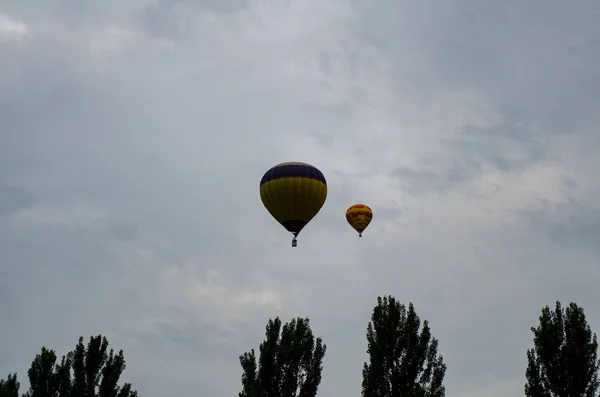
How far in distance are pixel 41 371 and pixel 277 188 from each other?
51.4ft

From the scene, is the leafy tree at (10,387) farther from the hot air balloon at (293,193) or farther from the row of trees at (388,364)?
the hot air balloon at (293,193)

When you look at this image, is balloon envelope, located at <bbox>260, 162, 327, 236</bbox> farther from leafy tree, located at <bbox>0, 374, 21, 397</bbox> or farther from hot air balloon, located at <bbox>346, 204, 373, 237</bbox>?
leafy tree, located at <bbox>0, 374, 21, 397</bbox>

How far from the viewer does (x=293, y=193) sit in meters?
36.1

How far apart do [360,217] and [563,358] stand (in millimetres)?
18115

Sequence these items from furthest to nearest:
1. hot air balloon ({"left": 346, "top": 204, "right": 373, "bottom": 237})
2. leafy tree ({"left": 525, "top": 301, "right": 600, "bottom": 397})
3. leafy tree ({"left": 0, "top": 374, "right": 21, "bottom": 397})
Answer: hot air balloon ({"left": 346, "top": 204, "right": 373, "bottom": 237})
leafy tree ({"left": 0, "top": 374, "right": 21, "bottom": 397})
leafy tree ({"left": 525, "top": 301, "right": 600, "bottom": 397})

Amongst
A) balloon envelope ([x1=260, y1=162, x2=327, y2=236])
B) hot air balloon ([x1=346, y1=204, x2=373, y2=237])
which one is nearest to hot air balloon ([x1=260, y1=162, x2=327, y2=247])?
balloon envelope ([x1=260, y1=162, x2=327, y2=236])

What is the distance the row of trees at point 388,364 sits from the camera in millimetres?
26641

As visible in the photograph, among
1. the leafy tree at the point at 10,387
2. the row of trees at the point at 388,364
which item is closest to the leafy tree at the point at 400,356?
the row of trees at the point at 388,364

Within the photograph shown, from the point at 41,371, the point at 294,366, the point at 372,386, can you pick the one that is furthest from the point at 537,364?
the point at 41,371

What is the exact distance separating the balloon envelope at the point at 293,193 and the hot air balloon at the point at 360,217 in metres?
5.74

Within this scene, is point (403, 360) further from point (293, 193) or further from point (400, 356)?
point (293, 193)

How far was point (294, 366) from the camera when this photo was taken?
29.5 metres

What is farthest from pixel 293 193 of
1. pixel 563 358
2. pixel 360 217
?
pixel 563 358

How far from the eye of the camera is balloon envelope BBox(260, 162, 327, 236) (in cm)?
3612
